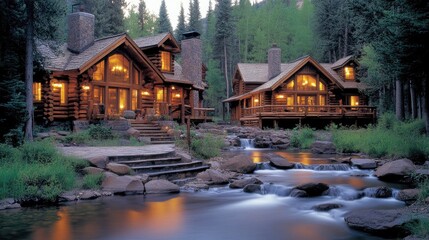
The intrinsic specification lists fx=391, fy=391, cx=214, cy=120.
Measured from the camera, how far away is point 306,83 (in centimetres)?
3981

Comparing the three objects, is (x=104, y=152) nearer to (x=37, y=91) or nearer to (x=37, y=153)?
(x=37, y=153)

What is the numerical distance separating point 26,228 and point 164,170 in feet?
20.7

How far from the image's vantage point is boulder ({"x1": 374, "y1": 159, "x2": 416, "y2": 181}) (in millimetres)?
14133

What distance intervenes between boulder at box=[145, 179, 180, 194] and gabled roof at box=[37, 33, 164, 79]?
43.7 ft

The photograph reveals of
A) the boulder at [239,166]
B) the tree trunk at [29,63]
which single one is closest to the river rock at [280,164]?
the boulder at [239,166]

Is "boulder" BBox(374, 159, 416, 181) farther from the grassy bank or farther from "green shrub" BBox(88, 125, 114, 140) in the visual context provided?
"green shrub" BBox(88, 125, 114, 140)

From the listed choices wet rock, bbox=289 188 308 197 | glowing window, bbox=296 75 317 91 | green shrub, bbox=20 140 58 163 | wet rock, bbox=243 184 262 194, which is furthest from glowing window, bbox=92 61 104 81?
glowing window, bbox=296 75 317 91

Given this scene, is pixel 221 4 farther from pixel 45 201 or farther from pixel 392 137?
pixel 45 201

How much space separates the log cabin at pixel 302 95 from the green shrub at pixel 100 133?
16428 mm

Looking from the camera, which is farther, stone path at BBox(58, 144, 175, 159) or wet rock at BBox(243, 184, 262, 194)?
stone path at BBox(58, 144, 175, 159)

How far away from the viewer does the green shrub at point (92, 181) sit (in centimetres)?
1191

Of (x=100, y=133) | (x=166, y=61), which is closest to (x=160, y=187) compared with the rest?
(x=100, y=133)

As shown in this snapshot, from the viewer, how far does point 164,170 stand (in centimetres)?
1420

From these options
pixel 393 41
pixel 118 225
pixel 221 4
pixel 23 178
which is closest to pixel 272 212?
pixel 118 225
